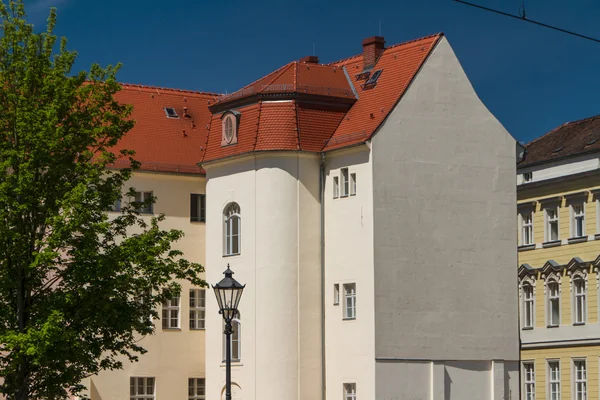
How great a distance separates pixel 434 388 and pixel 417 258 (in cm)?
465

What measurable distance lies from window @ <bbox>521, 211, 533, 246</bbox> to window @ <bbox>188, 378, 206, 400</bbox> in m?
20.4

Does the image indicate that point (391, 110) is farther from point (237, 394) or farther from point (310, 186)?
point (237, 394)

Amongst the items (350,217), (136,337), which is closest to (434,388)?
(350,217)

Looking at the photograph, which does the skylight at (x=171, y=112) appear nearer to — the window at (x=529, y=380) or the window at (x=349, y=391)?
the window at (x=349, y=391)

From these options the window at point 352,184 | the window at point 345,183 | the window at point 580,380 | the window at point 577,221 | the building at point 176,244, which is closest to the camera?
the window at point 352,184

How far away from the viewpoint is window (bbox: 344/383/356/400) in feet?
181

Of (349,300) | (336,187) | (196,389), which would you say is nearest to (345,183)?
(336,187)

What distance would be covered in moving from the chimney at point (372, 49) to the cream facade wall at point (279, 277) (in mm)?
5000

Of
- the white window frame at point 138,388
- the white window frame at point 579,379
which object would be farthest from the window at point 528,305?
the white window frame at point 138,388

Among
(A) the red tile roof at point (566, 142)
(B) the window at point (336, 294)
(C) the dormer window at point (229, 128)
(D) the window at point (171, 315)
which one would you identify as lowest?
(D) the window at point (171, 315)

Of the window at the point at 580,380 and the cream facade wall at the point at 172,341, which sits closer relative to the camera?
the cream facade wall at the point at 172,341

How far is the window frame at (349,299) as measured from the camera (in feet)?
183

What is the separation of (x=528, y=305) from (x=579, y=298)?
393 cm

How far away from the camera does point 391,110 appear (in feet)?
183
